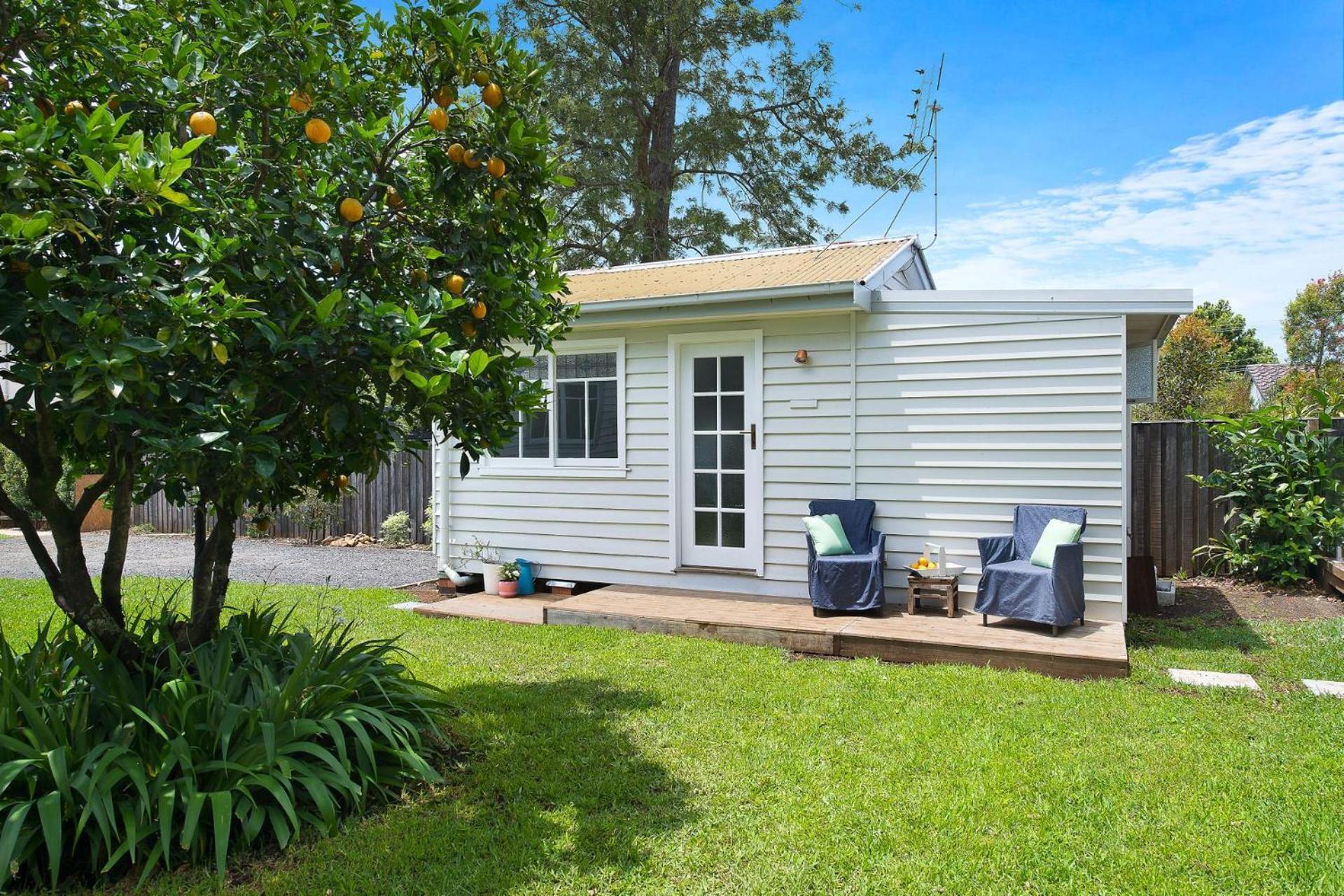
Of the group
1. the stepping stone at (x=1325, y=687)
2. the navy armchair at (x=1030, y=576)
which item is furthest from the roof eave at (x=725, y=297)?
the stepping stone at (x=1325, y=687)

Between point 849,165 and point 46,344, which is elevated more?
point 849,165

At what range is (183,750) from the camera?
9.18ft

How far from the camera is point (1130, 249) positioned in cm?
2242

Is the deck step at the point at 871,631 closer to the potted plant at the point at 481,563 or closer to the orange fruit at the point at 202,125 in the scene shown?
the potted plant at the point at 481,563

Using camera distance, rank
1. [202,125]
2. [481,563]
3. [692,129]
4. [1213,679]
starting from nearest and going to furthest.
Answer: [202,125]
[1213,679]
[481,563]
[692,129]

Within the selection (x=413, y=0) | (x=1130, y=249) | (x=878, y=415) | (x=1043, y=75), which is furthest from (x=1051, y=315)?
(x=1130, y=249)

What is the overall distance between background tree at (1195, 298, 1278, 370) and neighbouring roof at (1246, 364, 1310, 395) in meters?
5.60

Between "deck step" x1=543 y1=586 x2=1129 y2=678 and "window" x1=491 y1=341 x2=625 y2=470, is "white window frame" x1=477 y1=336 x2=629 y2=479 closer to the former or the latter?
"window" x1=491 y1=341 x2=625 y2=470

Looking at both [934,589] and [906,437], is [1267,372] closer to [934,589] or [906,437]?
[906,437]

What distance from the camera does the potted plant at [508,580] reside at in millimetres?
7531

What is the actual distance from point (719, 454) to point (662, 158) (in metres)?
9.60

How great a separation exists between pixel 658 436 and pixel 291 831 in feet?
15.5

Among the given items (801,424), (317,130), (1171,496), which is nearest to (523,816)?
(317,130)

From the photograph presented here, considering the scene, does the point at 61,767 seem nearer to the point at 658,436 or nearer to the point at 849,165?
the point at 658,436
